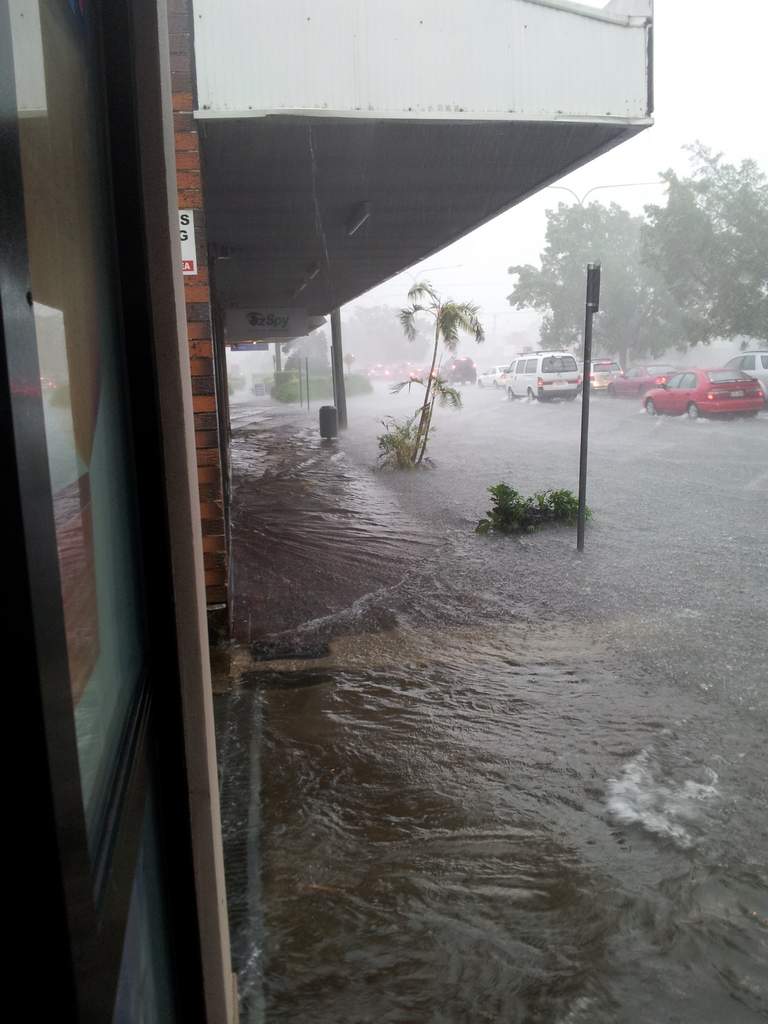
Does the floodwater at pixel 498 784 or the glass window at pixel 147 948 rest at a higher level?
the glass window at pixel 147 948

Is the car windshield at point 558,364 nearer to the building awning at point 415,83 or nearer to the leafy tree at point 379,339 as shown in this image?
the building awning at point 415,83

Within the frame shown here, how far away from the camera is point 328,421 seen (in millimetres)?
22594

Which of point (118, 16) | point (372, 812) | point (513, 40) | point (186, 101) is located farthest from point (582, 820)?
point (513, 40)

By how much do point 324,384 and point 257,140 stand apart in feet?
176

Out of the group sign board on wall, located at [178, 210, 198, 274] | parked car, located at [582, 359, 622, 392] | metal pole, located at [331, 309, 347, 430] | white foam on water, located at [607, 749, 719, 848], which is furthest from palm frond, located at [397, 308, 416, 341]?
parked car, located at [582, 359, 622, 392]

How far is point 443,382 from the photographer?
1550 cm

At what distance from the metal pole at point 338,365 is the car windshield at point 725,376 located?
33.4ft

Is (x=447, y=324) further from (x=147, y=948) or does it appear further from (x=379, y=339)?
(x=379, y=339)

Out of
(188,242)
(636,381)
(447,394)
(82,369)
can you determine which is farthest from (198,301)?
(636,381)

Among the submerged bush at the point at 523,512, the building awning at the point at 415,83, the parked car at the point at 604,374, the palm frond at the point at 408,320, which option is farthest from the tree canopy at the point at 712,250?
the building awning at the point at 415,83

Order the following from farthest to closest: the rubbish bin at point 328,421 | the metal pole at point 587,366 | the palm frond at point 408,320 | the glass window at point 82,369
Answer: the rubbish bin at point 328,421
the palm frond at point 408,320
the metal pole at point 587,366
the glass window at point 82,369

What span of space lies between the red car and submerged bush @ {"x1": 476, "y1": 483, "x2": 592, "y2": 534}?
47.1ft

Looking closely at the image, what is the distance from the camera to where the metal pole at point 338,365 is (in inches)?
975

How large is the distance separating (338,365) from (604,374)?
15603mm
